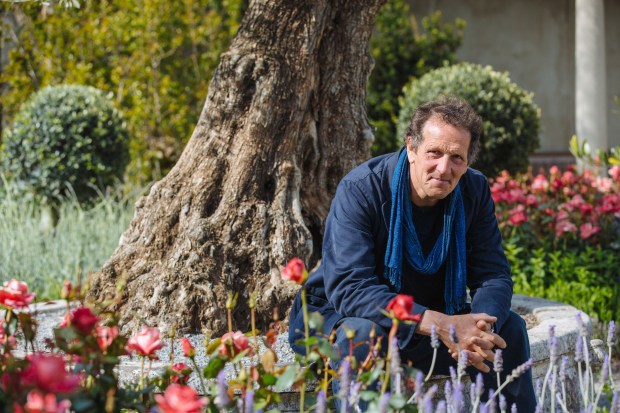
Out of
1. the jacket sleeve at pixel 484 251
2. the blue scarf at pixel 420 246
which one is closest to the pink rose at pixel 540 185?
the jacket sleeve at pixel 484 251

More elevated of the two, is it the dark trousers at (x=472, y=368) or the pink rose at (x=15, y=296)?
the pink rose at (x=15, y=296)

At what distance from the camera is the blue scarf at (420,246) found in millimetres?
3092

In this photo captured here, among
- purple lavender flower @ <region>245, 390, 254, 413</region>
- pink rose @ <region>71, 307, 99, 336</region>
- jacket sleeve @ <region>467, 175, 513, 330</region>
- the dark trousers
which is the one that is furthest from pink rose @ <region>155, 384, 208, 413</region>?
jacket sleeve @ <region>467, 175, 513, 330</region>

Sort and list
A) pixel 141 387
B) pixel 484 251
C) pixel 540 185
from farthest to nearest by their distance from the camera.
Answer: pixel 540 185 < pixel 484 251 < pixel 141 387

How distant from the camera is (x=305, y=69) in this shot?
4.23 m

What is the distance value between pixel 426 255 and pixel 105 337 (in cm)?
151

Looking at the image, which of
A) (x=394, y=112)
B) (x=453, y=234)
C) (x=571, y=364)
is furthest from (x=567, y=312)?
(x=394, y=112)

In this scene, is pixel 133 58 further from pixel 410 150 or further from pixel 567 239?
pixel 410 150

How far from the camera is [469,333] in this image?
112 inches

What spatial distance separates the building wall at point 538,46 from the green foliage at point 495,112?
5.06 m

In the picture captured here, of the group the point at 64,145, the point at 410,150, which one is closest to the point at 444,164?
the point at 410,150

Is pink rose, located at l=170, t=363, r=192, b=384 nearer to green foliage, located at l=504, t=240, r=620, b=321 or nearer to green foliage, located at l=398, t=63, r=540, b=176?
green foliage, located at l=504, t=240, r=620, b=321

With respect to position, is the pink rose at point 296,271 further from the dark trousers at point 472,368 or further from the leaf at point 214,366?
the dark trousers at point 472,368

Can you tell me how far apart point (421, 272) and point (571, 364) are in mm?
846
